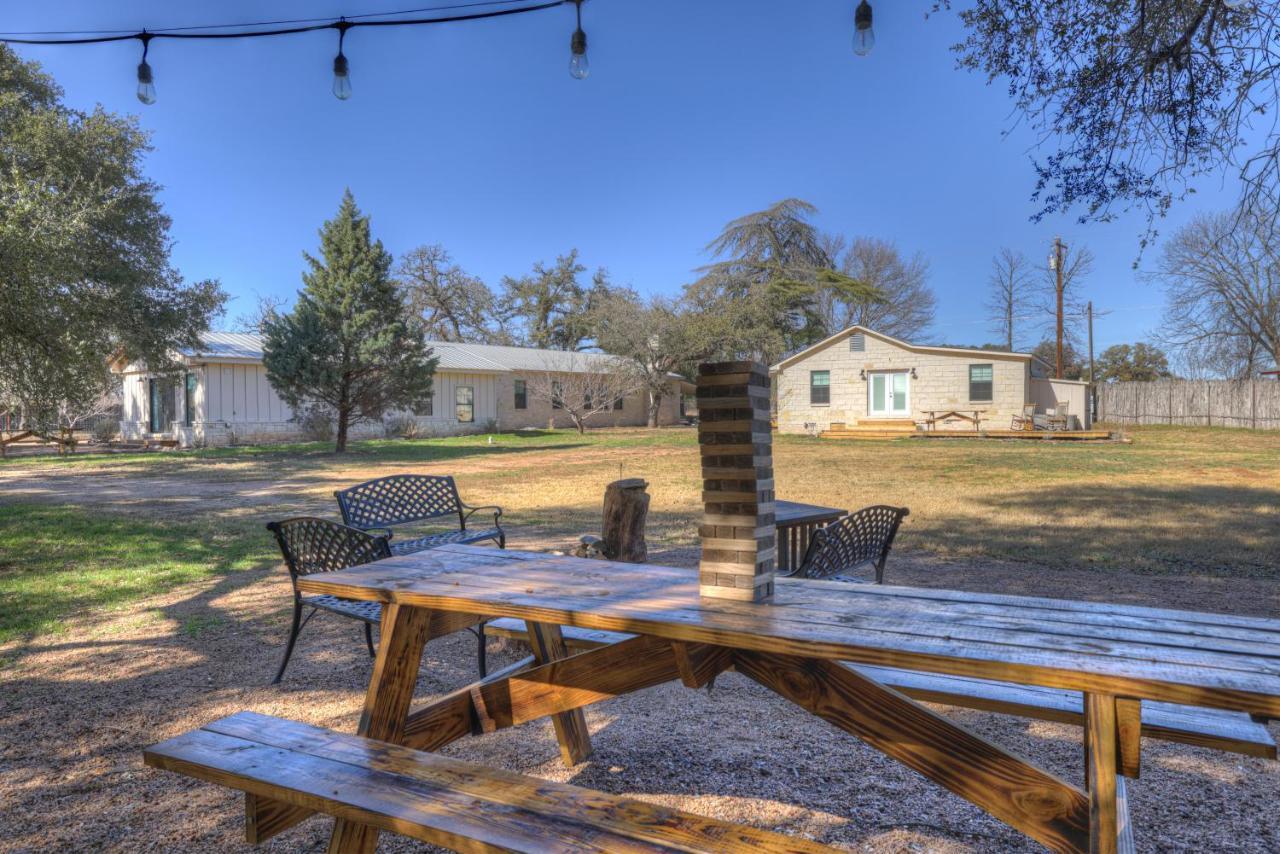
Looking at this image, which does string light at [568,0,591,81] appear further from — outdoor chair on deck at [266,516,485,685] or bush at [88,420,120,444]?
bush at [88,420,120,444]

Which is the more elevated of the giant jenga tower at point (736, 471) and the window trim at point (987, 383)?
the window trim at point (987, 383)

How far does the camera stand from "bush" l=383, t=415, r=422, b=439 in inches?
1059

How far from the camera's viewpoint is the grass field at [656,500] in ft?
22.2

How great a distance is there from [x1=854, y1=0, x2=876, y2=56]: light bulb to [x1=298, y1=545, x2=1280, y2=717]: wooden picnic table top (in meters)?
3.57

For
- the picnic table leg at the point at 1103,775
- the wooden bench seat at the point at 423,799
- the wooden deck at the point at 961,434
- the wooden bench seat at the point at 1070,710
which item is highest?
the wooden deck at the point at 961,434

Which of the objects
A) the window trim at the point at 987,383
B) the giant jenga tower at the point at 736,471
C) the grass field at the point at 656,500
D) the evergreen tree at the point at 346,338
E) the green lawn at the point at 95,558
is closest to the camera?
the giant jenga tower at the point at 736,471

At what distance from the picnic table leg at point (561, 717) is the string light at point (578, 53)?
3828 mm

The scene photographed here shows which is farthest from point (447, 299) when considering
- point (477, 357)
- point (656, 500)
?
point (656, 500)

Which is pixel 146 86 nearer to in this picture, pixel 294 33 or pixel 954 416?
pixel 294 33

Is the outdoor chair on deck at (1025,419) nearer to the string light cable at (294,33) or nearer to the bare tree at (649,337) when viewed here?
the bare tree at (649,337)

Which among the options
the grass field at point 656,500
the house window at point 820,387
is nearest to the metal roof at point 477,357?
the grass field at point 656,500

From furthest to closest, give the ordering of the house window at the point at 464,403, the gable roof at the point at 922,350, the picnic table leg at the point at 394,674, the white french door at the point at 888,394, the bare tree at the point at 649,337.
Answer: the bare tree at the point at 649,337 < the house window at the point at 464,403 < the white french door at the point at 888,394 < the gable roof at the point at 922,350 < the picnic table leg at the point at 394,674

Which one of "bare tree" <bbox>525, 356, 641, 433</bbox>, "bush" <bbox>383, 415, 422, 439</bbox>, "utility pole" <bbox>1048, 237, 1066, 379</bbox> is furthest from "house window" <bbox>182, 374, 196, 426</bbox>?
"utility pole" <bbox>1048, 237, 1066, 379</bbox>

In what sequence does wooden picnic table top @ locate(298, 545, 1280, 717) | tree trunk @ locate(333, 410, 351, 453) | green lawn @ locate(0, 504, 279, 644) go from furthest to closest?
tree trunk @ locate(333, 410, 351, 453) → green lawn @ locate(0, 504, 279, 644) → wooden picnic table top @ locate(298, 545, 1280, 717)
